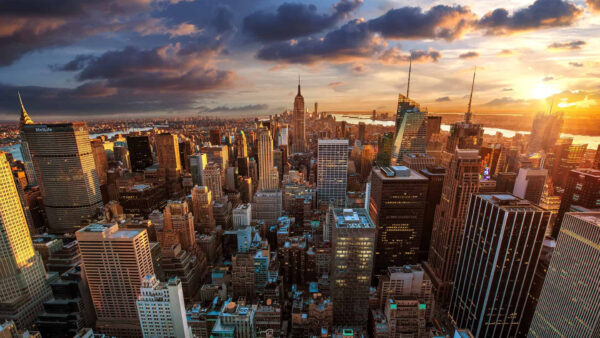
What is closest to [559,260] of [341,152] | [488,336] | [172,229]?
[488,336]

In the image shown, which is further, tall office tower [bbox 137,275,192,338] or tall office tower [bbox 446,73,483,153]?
tall office tower [bbox 446,73,483,153]

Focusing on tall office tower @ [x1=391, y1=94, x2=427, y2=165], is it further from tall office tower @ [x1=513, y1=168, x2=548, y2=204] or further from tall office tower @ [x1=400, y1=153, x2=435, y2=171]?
tall office tower @ [x1=513, y1=168, x2=548, y2=204]

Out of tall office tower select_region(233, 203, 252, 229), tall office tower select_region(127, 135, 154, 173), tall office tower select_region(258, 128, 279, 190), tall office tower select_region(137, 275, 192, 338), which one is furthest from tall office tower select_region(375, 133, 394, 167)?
tall office tower select_region(127, 135, 154, 173)

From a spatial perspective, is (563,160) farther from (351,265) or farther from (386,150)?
(351,265)

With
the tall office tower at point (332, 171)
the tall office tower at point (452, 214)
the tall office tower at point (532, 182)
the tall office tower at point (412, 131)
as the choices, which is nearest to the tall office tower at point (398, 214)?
the tall office tower at point (452, 214)

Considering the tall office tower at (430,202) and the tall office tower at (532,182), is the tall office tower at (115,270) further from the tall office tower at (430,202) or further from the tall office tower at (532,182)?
the tall office tower at (532,182)

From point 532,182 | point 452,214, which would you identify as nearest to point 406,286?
point 452,214
